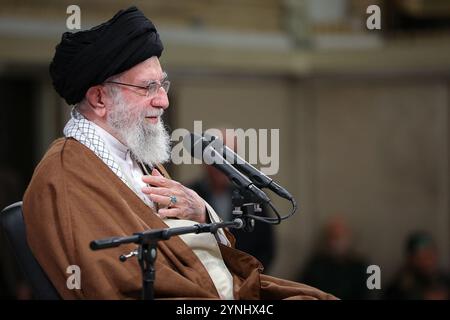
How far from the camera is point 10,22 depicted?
7.15 m

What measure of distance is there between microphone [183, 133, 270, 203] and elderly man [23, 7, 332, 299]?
13 centimetres

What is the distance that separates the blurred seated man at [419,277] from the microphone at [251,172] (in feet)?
14.8

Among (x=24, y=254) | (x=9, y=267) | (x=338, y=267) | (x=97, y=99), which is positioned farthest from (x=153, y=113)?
(x=338, y=267)

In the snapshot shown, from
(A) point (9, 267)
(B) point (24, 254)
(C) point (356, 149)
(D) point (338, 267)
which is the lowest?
(D) point (338, 267)

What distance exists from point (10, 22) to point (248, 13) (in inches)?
108

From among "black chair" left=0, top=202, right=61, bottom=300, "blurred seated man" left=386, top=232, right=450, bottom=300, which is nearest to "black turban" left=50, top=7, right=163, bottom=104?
"black chair" left=0, top=202, right=61, bottom=300

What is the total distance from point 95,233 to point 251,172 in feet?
1.73

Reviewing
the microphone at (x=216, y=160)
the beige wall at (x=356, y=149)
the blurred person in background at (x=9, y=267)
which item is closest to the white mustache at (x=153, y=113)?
the microphone at (x=216, y=160)

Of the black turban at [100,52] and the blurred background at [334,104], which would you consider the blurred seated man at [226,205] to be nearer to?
the black turban at [100,52]

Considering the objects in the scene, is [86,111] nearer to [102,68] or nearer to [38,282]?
[102,68]

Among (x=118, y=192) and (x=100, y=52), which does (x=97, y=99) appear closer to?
(x=100, y=52)

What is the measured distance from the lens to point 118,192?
280 cm

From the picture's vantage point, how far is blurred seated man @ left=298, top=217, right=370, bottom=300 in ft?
24.6
